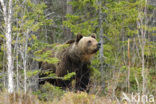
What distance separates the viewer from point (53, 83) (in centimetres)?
987

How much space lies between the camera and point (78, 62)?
945cm

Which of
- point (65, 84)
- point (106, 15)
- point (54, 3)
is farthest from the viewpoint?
point (54, 3)

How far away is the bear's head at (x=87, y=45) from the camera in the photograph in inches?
351

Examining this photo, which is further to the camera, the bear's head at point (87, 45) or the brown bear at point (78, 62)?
the brown bear at point (78, 62)

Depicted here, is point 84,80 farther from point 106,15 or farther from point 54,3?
point 54,3

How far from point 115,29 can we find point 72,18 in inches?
75.5

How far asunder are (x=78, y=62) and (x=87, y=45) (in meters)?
0.83

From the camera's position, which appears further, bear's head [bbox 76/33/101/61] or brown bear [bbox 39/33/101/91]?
brown bear [bbox 39/33/101/91]

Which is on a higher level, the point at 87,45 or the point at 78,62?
the point at 87,45

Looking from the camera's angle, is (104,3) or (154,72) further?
(154,72)

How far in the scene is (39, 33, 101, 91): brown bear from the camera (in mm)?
9078

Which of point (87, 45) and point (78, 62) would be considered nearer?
point (87, 45)

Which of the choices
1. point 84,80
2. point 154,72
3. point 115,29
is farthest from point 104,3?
point 154,72

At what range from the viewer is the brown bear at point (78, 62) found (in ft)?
29.8
